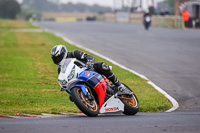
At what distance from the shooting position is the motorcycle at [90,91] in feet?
29.0

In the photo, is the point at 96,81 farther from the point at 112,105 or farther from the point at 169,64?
the point at 169,64

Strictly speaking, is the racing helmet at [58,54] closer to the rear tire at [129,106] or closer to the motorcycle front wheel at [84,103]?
the motorcycle front wheel at [84,103]

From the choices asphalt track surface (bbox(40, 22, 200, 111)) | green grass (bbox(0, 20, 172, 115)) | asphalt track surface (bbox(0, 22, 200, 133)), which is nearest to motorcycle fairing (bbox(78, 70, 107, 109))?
asphalt track surface (bbox(0, 22, 200, 133))

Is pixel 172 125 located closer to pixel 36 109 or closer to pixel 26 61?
pixel 36 109

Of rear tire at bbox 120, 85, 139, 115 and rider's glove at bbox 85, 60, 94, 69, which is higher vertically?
rider's glove at bbox 85, 60, 94, 69

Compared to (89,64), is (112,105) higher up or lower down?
lower down

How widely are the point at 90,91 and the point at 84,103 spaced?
18.5 inches

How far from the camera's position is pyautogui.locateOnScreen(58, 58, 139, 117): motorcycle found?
8.83 meters

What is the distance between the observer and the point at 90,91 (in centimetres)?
922

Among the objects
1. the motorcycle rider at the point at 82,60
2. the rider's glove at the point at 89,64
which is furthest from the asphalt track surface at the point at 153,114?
the rider's glove at the point at 89,64

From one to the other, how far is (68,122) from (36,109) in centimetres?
244

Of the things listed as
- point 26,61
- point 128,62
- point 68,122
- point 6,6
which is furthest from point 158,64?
point 6,6

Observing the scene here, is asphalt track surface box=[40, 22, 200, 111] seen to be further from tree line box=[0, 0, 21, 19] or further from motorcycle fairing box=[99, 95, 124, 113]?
tree line box=[0, 0, 21, 19]

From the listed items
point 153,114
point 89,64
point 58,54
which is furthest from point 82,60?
point 153,114
